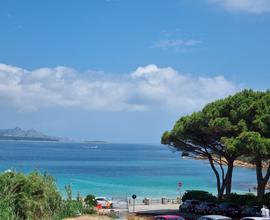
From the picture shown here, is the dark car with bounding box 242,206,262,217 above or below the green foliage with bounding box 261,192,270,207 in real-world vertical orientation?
below

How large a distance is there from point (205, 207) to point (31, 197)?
1701cm

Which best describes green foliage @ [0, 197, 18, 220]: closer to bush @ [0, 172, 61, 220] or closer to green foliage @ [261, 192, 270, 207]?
bush @ [0, 172, 61, 220]

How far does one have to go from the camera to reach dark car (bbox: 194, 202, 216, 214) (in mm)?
39688

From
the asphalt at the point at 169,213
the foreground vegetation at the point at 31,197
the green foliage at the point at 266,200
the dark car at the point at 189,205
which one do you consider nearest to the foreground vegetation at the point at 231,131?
the green foliage at the point at 266,200

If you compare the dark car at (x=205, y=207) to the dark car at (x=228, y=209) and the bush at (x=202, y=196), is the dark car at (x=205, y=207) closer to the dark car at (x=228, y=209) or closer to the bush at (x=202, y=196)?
the dark car at (x=228, y=209)

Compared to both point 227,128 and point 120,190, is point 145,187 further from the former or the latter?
point 227,128

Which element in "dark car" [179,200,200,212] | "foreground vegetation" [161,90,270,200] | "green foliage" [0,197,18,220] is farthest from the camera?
"dark car" [179,200,200,212]

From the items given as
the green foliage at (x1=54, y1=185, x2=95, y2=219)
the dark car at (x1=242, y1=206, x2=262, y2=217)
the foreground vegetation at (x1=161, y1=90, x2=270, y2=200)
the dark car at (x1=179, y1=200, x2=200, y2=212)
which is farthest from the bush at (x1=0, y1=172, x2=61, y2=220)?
the dark car at (x1=179, y1=200, x2=200, y2=212)

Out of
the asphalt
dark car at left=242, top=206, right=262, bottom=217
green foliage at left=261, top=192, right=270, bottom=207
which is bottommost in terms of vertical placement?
the asphalt

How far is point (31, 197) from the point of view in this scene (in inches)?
1104

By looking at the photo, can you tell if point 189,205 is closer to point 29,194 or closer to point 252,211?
point 252,211

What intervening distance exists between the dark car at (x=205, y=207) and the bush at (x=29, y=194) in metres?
14.3

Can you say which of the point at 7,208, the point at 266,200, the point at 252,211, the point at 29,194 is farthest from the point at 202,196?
the point at 7,208

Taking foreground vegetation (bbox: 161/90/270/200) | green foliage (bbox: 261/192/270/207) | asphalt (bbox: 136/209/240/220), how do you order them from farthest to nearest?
asphalt (bbox: 136/209/240/220) → green foliage (bbox: 261/192/270/207) → foreground vegetation (bbox: 161/90/270/200)
